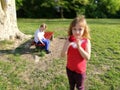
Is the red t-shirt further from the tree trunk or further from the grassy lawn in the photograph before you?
the tree trunk

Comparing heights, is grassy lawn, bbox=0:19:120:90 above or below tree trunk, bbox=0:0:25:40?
below

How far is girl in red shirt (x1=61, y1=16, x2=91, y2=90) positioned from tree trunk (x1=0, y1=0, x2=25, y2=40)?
190 inches

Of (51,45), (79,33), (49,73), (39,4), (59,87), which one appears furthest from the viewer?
(39,4)

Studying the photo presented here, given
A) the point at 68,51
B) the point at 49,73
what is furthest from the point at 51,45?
the point at 68,51

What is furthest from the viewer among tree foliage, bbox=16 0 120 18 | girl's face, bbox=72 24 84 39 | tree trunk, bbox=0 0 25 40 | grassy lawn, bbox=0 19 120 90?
tree foliage, bbox=16 0 120 18

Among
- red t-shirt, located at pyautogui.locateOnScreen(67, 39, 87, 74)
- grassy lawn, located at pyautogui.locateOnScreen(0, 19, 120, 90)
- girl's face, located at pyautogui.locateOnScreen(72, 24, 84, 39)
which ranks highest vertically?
girl's face, located at pyautogui.locateOnScreen(72, 24, 84, 39)

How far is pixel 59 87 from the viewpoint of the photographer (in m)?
7.43

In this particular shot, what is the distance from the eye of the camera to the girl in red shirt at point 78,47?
497 cm

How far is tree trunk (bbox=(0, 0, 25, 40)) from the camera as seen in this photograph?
9.62 metres

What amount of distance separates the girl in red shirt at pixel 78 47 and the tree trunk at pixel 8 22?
4815 mm

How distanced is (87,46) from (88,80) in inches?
113

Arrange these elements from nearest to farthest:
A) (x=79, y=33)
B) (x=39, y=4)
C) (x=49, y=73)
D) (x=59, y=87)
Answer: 1. (x=79, y=33)
2. (x=59, y=87)
3. (x=49, y=73)
4. (x=39, y=4)

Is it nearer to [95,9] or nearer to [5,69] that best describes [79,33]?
[5,69]

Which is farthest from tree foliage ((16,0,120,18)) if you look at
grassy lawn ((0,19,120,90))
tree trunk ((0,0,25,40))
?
grassy lawn ((0,19,120,90))
